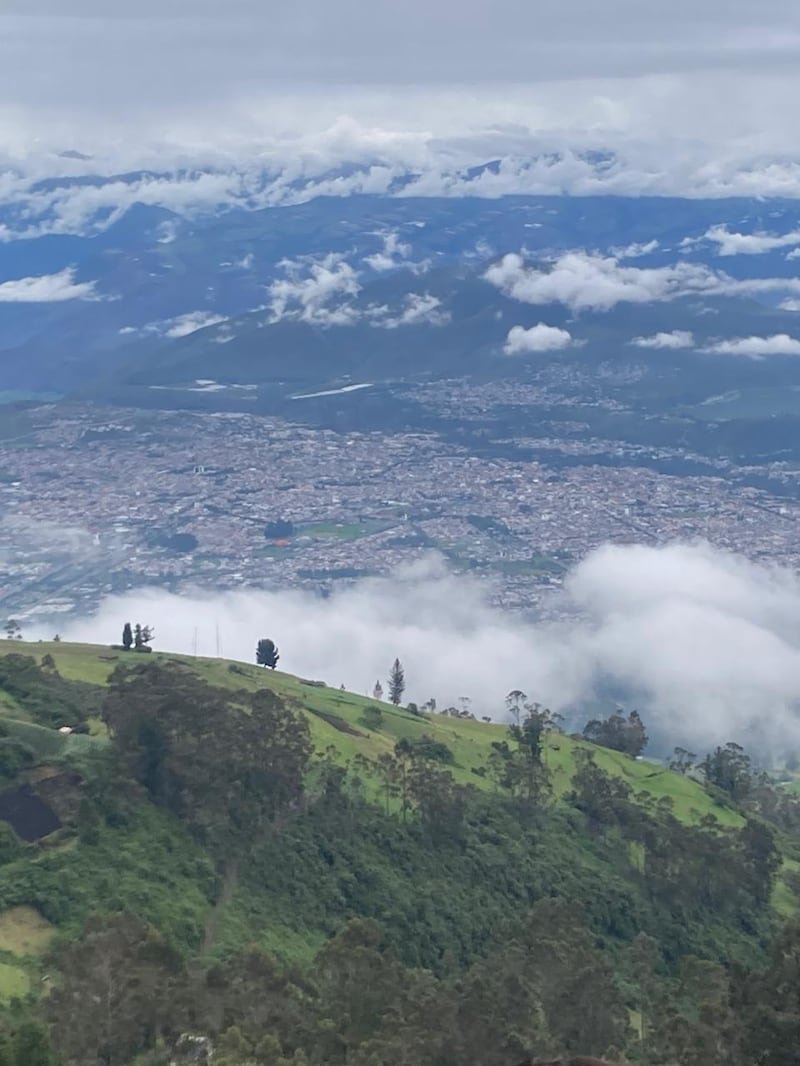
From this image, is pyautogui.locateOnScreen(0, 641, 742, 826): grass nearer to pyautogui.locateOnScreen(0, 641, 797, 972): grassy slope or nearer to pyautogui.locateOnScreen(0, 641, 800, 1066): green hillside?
pyautogui.locateOnScreen(0, 641, 797, 972): grassy slope

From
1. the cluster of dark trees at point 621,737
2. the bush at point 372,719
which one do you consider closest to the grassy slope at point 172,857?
the bush at point 372,719

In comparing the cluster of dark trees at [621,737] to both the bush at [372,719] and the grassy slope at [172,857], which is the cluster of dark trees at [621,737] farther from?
the bush at [372,719]

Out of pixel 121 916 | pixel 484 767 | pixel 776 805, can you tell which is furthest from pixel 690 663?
pixel 121 916

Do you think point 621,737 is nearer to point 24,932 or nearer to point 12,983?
point 24,932

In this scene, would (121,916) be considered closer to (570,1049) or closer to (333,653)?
(570,1049)

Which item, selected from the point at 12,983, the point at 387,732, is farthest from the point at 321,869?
the point at 387,732
